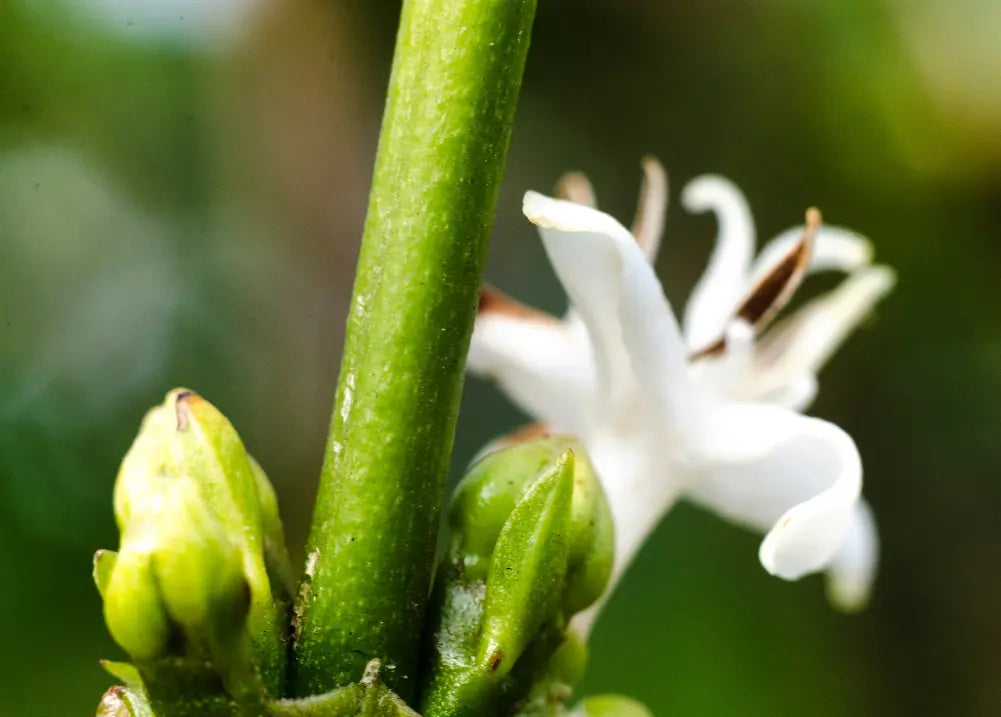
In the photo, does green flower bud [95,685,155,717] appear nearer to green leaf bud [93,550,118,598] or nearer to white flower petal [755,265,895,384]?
green leaf bud [93,550,118,598]

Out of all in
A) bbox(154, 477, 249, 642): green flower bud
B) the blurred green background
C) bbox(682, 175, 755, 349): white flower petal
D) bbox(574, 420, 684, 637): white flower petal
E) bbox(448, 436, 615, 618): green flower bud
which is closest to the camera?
bbox(154, 477, 249, 642): green flower bud

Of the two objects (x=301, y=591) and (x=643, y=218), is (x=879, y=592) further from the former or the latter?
(x=301, y=591)

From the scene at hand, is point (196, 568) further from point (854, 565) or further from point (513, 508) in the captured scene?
point (854, 565)

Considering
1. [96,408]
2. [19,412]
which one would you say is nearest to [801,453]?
[19,412]

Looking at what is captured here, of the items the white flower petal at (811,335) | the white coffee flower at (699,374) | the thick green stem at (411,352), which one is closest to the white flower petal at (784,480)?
the white coffee flower at (699,374)

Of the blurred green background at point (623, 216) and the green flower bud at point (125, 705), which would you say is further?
the blurred green background at point (623, 216)

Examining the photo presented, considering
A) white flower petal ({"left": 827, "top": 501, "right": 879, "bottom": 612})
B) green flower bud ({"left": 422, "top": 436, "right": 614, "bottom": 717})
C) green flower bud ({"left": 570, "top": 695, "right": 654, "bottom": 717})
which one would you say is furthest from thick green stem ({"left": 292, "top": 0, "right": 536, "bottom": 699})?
white flower petal ({"left": 827, "top": 501, "right": 879, "bottom": 612})

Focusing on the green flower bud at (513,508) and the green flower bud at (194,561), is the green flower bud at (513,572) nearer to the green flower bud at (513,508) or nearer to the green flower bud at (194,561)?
the green flower bud at (513,508)
